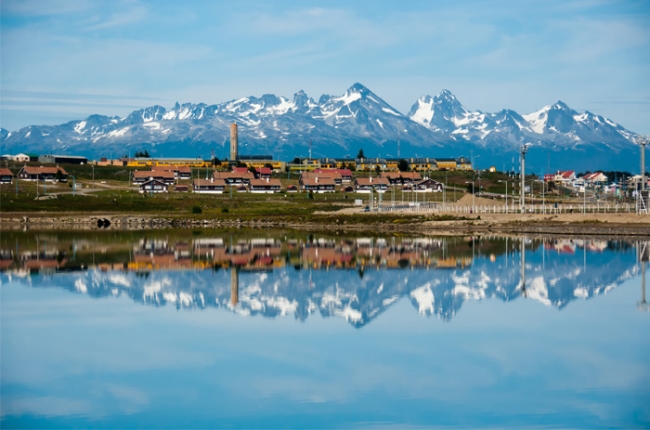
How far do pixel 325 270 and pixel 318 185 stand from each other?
9349 centimetres

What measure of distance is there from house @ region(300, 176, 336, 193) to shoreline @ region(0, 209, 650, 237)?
44626 mm

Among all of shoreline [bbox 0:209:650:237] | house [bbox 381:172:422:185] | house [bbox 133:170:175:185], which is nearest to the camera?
shoreline [bbox 0:209:650:237]

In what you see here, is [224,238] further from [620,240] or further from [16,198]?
[16,198]

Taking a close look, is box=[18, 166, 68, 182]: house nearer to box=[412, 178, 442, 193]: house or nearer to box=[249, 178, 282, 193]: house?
box=[249, 178, 282, 193]: house

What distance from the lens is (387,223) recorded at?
81750mm

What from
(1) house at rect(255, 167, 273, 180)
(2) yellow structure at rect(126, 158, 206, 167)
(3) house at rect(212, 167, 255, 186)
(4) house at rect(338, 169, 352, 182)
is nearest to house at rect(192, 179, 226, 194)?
(3) house at rect(212, 167, 255, 186)

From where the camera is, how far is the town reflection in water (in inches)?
1357

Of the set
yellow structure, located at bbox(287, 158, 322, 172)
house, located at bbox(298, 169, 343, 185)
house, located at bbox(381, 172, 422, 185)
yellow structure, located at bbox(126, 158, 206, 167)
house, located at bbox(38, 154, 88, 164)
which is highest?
house, located at bbox(38, 154, 88, 164)

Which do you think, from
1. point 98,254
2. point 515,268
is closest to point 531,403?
point 515,268

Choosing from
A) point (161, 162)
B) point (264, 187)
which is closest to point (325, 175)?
point (264, 187)

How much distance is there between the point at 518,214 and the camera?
79.9 m

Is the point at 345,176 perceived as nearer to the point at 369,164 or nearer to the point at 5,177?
the point at 369,164

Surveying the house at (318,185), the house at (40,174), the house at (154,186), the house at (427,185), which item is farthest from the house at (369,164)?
the house at (40,174)

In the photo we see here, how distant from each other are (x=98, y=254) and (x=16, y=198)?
53486mm
